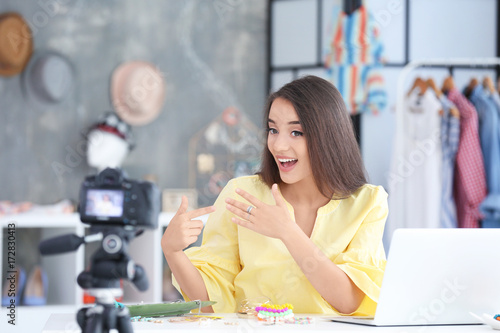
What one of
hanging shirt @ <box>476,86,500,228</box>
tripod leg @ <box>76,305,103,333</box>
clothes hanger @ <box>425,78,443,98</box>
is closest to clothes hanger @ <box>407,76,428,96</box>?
clothes hanger @ <box>425,78,443,98</box>

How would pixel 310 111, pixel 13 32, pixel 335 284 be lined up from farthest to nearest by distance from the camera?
pixel 13 32 → pixel 310 111 → pixel 335 284

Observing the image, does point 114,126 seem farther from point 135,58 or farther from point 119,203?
point 119,203

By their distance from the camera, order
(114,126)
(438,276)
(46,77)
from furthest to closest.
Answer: (46,77) → (114,126) → (438,276)

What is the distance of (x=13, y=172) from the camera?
402 centimetres

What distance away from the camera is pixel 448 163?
11.3 ft

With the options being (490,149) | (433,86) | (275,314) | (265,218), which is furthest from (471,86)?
(275,314)

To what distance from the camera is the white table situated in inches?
54.4

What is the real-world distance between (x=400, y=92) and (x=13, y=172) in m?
2.38

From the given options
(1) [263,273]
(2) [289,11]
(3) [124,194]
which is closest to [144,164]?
(2) [289,11]

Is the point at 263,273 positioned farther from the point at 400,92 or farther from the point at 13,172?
the point at 13,172

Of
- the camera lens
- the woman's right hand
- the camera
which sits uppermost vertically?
the camera

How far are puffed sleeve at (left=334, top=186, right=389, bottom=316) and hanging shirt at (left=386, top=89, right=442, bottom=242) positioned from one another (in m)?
1.60

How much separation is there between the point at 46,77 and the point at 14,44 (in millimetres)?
268

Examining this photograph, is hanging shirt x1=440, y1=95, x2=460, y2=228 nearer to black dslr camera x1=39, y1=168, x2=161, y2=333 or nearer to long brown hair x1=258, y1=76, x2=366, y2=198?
long brown hair x1=258, y1=76, x2=366, y2=198
